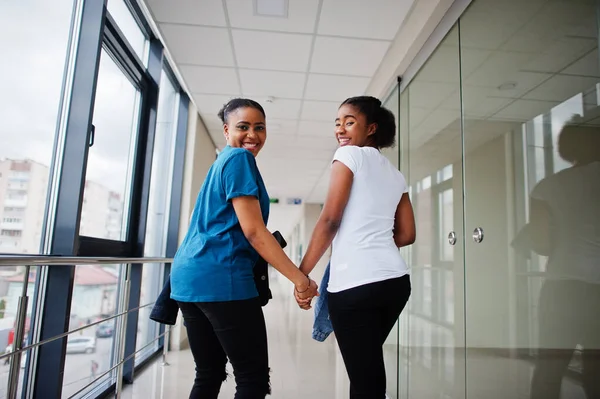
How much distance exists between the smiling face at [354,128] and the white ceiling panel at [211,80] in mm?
2379

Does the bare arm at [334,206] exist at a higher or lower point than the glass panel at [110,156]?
lower

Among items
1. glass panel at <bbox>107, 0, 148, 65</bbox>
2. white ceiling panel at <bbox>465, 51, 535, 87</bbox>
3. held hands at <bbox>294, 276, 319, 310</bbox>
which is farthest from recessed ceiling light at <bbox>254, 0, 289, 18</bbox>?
held hands at <bbox>294, 276, 319, 310</bbox>

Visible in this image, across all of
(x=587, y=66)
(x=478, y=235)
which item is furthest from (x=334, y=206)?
(x=478, y=235)

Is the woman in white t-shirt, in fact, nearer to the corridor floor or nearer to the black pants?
the black pants

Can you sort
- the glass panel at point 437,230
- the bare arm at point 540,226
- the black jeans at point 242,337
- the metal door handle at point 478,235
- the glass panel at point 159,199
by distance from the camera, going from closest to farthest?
the black jeans at point 242,337 → the bare arm at point 540,226 → the metal door handle at point 478,235 → the glass panel at point 437,230 → the glass panel at point 159,199

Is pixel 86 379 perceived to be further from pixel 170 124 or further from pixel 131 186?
pixel 170 124

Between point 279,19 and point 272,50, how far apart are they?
42 cm

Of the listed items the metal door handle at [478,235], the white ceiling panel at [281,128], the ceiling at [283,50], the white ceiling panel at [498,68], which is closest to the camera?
the white ceiling panel at [498,68]

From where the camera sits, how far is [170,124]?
14.6ft

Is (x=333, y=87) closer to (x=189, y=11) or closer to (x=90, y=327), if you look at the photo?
(x=189, y=11)

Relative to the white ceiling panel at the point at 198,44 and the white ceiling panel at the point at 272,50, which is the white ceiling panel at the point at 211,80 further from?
the white ceiling panel at the point at 272,50

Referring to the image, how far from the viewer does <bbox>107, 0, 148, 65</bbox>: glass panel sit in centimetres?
271

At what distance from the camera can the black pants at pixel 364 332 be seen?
44.6 inches


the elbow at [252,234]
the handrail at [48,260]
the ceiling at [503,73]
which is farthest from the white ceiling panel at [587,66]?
the handrail at [48,260]
